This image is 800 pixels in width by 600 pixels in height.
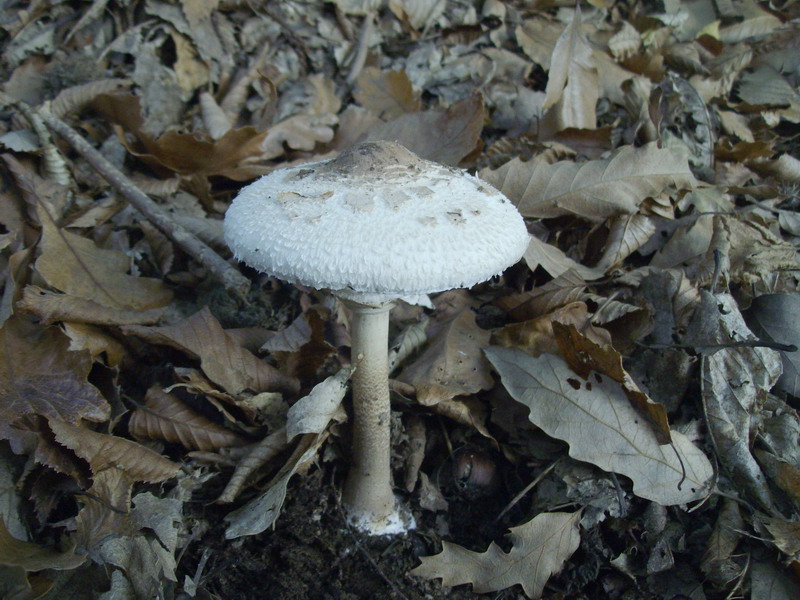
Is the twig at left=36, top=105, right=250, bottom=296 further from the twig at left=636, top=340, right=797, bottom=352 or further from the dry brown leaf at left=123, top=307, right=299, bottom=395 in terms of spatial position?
the twig at left=636, top=340, right=797, bottom=352

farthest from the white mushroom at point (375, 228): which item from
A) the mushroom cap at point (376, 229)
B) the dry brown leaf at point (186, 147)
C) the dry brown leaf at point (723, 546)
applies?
the dry brown leaf at point (723, 546)

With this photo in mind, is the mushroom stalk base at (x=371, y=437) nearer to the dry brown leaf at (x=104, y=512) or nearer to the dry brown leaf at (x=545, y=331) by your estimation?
the dry brown leaf at (x=545, y=331)

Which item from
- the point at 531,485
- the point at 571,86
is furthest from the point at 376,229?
the point at 571,86

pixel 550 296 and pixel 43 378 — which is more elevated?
pixel 43 378

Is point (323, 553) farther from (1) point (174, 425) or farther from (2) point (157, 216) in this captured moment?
(2) point (157, 216)

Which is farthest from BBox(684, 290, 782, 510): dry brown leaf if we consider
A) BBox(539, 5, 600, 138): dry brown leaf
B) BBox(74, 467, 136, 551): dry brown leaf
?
BBox(74, 467, 136, 551): dry brown leaf

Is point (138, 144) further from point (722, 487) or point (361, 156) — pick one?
→ point (722, 487)

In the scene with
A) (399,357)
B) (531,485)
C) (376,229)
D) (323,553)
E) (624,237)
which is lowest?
(323,553)
